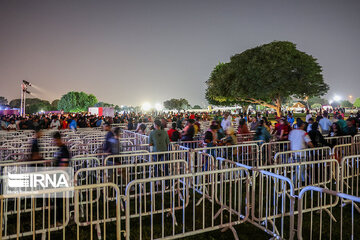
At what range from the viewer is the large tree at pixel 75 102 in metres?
126

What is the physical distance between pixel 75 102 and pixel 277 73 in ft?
376

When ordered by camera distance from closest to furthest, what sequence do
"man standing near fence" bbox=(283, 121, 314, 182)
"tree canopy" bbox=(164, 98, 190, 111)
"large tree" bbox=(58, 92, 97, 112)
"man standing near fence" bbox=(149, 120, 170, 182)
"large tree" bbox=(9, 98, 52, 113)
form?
"man standing near fence" bbox=(283, 121, 314, 182), "man standing near fence" bbox=(149, 120, 170, 182), "large tree" bbox=(9, 98, 52, 113), "large tree" bbox=(58, 92, 97, 112), "tree canopy" bbox=(164, 98, 190, 111)

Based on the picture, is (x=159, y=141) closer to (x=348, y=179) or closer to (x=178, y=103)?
(x=348, y=179)

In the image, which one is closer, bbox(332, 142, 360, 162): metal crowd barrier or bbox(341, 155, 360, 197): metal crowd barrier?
bbox(341, 155, 360, 197): metal crowd barrier

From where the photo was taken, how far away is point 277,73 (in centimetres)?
3102

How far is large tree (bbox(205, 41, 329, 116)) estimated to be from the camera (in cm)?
3145

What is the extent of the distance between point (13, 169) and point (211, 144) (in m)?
6.11

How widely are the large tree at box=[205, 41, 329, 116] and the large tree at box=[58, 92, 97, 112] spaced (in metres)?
Answer: 108

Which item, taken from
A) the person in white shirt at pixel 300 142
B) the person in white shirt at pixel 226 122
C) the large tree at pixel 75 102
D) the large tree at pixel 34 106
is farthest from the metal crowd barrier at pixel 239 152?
the large tree at pixel 34 106

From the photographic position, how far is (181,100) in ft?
418

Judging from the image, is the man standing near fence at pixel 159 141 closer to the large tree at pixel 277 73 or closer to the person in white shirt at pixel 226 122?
the person in white shirt at pixel 226 122

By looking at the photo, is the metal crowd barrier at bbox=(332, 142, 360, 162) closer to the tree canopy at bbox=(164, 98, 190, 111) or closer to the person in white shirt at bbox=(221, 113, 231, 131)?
the person in white shirt at bbox=(221, 113, 231, 131)

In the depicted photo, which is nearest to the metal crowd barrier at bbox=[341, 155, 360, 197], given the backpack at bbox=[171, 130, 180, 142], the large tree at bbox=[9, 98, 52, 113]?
the backpack at bbox=[171, 130, 180, 142]

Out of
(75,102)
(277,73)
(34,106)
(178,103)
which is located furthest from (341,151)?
(34,106)
